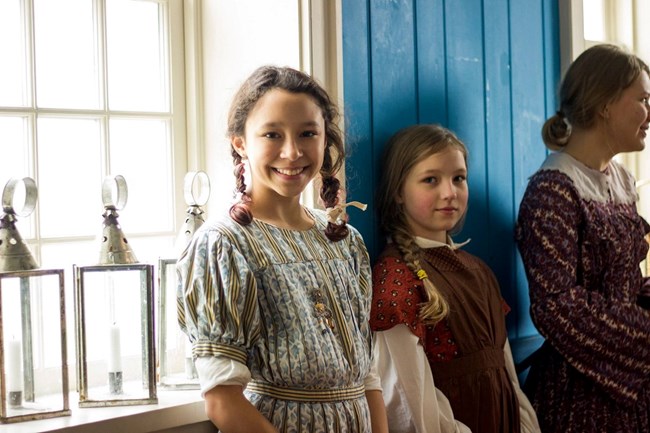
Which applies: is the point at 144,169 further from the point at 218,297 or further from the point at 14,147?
the point at 218,297

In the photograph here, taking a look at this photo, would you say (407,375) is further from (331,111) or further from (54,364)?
(54,364)

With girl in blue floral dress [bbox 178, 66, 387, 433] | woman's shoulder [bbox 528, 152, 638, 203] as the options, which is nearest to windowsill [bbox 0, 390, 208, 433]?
girl in blue floral dress [bbox 178, 66, 387, 433]

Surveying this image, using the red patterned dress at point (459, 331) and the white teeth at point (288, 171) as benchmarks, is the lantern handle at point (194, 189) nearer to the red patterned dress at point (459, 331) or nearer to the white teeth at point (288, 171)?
the white teeth at point (288, 171)

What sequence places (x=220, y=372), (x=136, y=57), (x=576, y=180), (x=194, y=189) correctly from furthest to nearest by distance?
1. (x=576, y=180)
2. (x=136, y=57)
3. (x=194, y=189)
4. (x=220, y=372)

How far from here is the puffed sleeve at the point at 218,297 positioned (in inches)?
63.9

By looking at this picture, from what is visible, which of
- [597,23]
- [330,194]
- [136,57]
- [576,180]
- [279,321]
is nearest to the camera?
[279,321]

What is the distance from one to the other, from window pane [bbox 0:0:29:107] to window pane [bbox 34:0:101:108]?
0.04 metres

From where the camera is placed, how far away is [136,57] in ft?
7.14

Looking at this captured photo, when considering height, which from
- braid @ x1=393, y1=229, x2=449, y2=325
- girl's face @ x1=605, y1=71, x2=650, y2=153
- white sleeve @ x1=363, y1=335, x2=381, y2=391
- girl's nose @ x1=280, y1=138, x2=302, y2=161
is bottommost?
white sleeve @ x1=363, y1=335, x2=381, y2=391

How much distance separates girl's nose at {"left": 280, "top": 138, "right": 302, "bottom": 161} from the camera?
174 cm

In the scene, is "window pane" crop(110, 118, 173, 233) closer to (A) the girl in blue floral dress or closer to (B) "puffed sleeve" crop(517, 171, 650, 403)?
(A) the girl in blue floral dress

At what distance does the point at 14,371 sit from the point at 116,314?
0.77 feet

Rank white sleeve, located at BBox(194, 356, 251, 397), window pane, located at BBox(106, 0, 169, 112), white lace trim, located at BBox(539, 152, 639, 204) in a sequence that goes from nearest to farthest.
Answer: white sleeve, located at BBox(194, 356, 251, 397)
window pane, located at BBox(106, 0, 169, 112)
white lace trim, located at BBox(539, 152, 639, 204)

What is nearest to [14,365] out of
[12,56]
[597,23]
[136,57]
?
[12,56]
